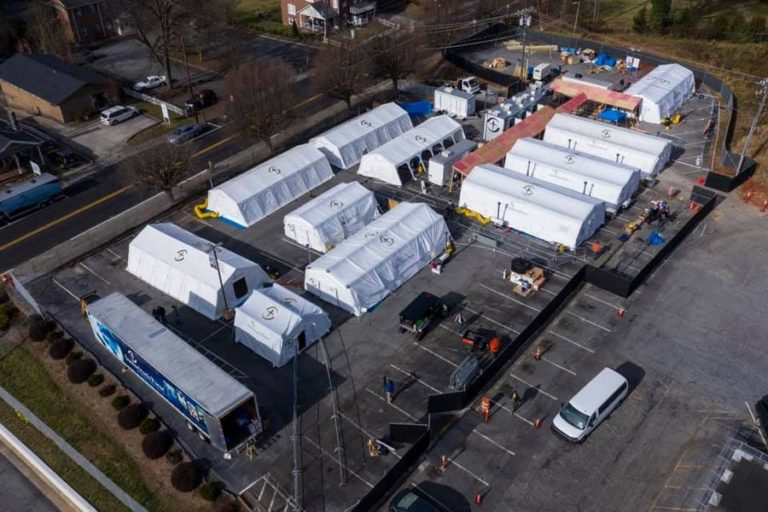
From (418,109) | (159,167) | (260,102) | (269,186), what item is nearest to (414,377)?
(269,186)

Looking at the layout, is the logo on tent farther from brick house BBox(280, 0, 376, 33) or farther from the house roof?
brick house BBox(280, 0, 376, 33)

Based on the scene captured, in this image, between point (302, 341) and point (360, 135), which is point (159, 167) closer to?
point (360, 135)

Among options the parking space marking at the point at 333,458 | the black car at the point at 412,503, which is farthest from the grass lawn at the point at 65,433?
the black car at the point at 412,503

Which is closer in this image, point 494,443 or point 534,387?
point 494,443

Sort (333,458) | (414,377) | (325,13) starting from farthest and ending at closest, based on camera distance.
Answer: (325,13)
(414,377)
(333,458)

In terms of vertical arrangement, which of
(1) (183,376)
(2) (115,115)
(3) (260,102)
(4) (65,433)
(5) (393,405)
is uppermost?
(3) (260,102)

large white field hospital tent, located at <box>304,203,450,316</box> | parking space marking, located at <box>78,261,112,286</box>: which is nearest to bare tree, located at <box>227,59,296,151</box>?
A: large white field hospital tent, located at <box>304,203,450,316</box>

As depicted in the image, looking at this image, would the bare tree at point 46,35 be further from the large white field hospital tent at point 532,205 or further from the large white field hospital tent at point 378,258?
the large white field hospital tent at point 532,205

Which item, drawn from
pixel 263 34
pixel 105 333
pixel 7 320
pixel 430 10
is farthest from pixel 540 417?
pixel 263 34
